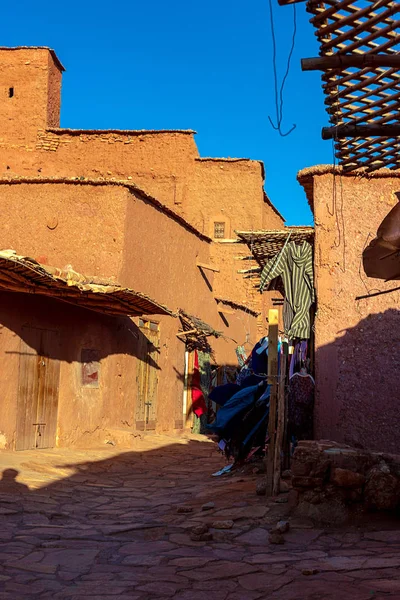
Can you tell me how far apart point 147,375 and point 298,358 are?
6.75m

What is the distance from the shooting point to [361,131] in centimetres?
404

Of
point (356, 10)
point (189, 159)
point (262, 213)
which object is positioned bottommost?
point (356, 10)

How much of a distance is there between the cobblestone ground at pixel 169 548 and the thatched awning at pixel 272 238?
3.26 metres

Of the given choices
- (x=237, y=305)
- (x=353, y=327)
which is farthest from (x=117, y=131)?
(x=353, y=327)

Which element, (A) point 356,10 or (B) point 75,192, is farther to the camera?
(B) point 75,192

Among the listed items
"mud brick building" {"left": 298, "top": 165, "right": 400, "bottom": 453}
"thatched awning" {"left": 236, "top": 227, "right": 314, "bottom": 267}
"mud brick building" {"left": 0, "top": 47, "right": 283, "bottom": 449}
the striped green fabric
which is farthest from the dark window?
"mud brick building" {"left": 298, "top": 165, "right": 400, "bottom": 453}

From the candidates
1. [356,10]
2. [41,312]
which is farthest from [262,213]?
[356,10]

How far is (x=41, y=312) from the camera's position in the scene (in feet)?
38.7

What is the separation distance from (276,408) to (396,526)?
196 cm

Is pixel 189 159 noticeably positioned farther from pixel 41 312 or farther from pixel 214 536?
pixel 214 536

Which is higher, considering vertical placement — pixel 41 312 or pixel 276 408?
pixel 41 312

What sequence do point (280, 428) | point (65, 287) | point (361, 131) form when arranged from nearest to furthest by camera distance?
point (361, 131), point (280, 428), point (65, 287)

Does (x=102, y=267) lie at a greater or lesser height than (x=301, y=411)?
greater

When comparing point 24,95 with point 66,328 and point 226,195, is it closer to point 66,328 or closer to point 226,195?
point 226,195
